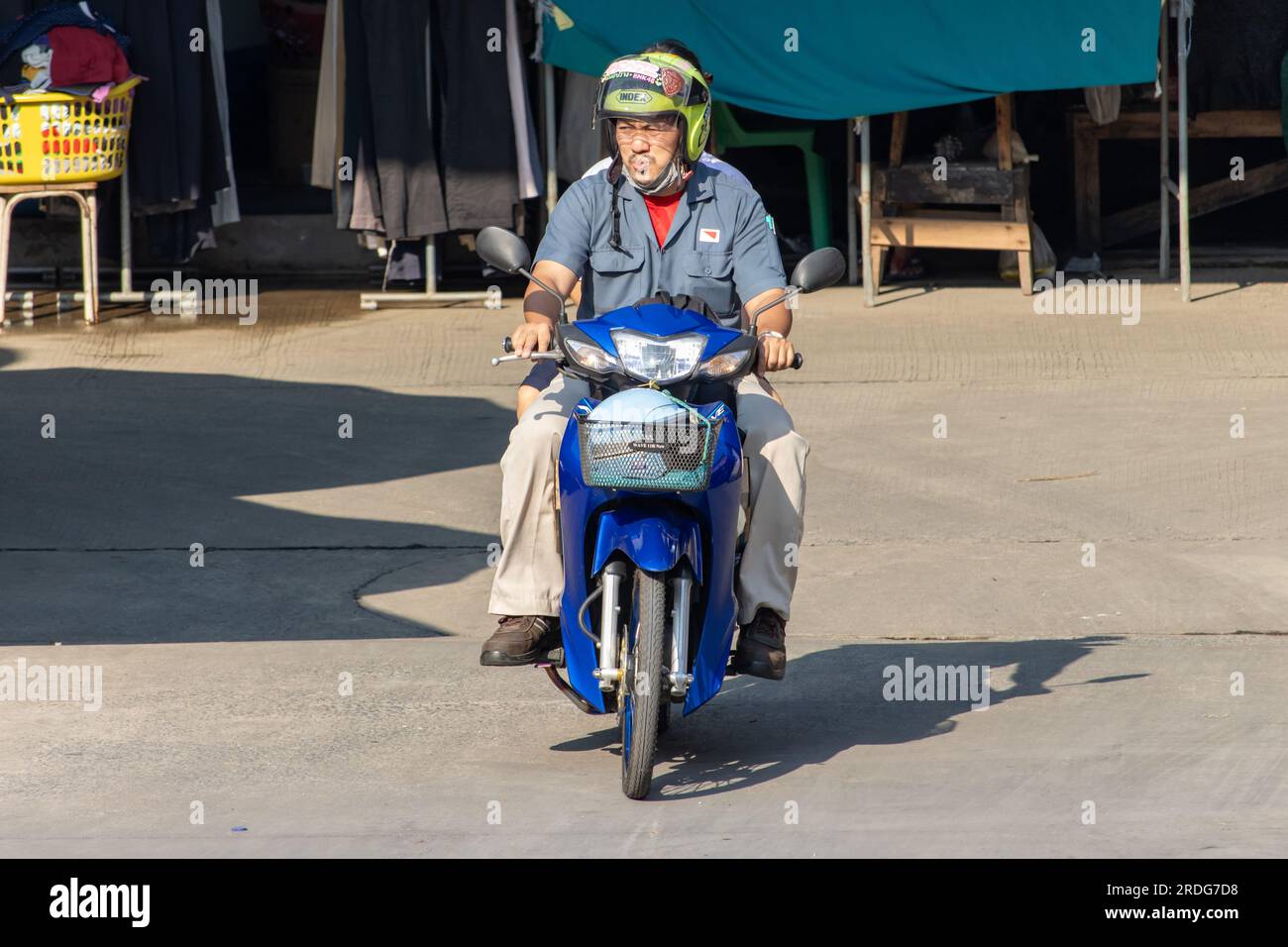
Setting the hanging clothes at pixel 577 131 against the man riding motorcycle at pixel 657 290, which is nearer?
the man riding motorcycle at pixel 657 290

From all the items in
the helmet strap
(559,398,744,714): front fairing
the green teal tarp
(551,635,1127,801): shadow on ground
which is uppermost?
the green teal tarp

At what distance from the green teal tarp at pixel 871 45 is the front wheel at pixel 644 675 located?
6659mm

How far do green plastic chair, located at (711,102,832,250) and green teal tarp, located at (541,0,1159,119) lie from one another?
1.52 m

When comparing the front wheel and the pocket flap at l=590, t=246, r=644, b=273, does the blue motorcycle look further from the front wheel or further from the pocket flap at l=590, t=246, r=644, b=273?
the pocket flap at l=590, t=246, r=644, b=273

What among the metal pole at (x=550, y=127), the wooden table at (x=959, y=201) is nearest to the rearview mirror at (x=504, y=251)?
the metal pole at (x=550, y=127)

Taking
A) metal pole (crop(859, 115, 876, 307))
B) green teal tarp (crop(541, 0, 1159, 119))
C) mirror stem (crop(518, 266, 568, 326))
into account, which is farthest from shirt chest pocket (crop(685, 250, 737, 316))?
metal pole (crop(859, 115, 876, 307))

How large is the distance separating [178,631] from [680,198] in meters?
2.43

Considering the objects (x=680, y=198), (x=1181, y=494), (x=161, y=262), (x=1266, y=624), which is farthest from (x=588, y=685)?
(x=161, y=262)

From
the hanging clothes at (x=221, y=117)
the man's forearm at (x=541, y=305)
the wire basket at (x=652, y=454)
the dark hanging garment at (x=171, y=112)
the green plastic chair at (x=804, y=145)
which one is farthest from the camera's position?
the green plastic chair at (x=804, y=145)

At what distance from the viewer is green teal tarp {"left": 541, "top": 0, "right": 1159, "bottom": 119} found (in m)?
10.7

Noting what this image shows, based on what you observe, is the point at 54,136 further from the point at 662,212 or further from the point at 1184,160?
the point at 662,212

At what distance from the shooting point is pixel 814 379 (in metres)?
10.1

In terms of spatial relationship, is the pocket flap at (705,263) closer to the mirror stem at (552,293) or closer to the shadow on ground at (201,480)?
the mirror stem at (552,293)

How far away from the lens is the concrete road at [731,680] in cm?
460
